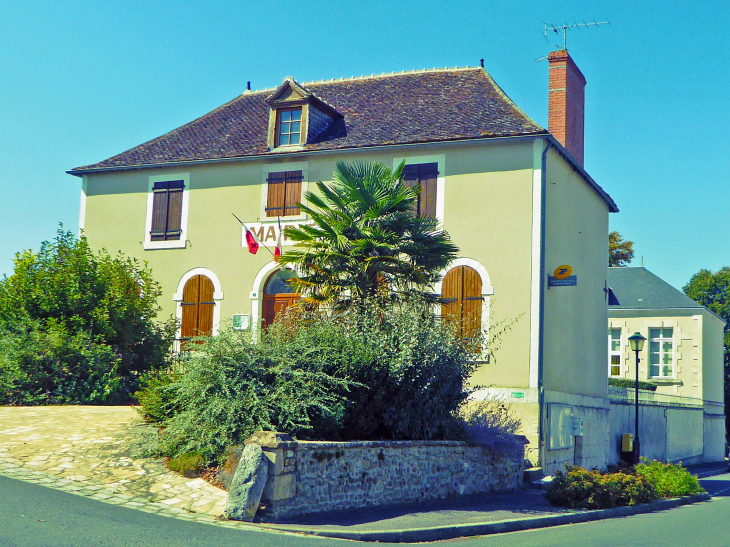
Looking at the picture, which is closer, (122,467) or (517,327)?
(122,467)

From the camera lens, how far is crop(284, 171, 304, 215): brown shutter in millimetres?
20422

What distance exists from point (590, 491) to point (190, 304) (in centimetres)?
1145

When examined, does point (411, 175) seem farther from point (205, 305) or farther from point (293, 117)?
point (205, 305)

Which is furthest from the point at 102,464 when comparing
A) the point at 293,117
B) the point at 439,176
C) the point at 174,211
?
the point at 293,117

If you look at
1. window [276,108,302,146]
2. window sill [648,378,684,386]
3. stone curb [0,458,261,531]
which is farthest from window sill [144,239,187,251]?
window sill [648,378,684,386]

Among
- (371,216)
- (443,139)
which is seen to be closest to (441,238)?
(371,216)

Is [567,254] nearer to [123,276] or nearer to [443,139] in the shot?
[443,139]

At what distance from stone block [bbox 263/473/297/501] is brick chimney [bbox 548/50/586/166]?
14.7 m

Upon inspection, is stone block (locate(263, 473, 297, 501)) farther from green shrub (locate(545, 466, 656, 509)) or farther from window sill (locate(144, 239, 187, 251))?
window sill (locate(144, 239, 187, 251))

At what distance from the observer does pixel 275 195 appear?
20641 millimetres

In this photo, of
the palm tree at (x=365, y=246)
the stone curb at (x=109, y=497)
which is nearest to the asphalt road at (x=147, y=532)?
the stone curb at (x=109, y=497)

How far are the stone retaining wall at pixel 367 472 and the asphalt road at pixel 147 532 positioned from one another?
107 cm

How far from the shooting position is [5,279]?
675 inches

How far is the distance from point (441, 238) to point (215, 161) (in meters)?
8.36
